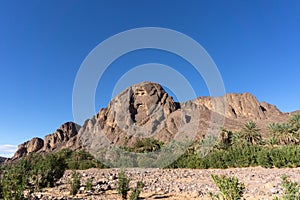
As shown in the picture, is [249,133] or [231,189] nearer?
[231,189]

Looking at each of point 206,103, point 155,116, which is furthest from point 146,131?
point 206,103

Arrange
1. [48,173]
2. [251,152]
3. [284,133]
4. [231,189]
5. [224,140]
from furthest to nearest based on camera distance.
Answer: [224,140], [284,133], [251,152], [48,173], [231,189]

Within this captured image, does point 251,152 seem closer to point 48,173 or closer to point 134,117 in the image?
point 48,173

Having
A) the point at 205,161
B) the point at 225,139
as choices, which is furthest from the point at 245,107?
the point at 205,161

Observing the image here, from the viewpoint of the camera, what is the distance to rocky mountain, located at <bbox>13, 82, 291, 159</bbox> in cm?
8831

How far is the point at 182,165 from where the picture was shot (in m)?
29.7

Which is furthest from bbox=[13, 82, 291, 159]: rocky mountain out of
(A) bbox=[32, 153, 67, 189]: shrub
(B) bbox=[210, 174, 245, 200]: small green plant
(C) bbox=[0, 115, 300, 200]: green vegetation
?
(B) bbox=[210, 174, 245, 200]: small green plant

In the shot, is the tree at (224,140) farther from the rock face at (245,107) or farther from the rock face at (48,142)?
the rock face at (48,142)

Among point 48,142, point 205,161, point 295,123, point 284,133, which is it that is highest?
point 48,142

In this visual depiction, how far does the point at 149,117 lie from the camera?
324 feet

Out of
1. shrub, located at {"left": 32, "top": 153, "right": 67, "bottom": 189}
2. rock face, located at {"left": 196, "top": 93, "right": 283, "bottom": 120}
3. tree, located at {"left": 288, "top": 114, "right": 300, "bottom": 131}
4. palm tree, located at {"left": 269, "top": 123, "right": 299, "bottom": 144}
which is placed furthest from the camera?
rock face, located at {"left": 196, "top": 93, "right": 283, "bottom": 120}

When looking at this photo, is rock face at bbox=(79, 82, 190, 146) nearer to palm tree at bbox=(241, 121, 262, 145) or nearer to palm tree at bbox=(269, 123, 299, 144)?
palm tree at bbox=(241, 121, 262, 145)

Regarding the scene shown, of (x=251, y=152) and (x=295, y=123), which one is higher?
(x=295, y=123)

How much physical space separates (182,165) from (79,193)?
1994 centimetres
